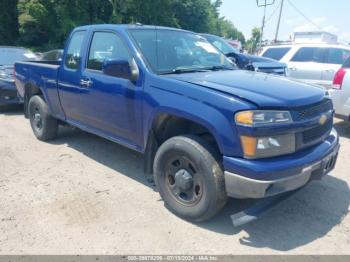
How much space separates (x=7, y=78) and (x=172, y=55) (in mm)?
5765

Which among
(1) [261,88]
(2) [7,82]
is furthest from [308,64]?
(2) [7,82]

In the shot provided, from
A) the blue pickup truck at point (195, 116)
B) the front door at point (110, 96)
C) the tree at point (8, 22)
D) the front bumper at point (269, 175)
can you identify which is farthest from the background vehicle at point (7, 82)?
the tree at point (8, 22)

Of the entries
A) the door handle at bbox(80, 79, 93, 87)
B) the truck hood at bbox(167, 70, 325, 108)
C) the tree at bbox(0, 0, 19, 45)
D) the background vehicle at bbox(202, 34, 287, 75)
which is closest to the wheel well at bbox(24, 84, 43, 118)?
the door handle at bbox(80, 79, 93, 87)

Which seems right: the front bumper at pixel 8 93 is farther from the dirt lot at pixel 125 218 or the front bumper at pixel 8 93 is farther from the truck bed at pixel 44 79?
the dirt lot at pixel 125 218

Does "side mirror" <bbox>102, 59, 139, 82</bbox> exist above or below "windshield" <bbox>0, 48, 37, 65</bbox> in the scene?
above

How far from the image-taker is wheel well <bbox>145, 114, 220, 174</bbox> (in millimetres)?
3720

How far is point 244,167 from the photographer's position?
9.87 ft

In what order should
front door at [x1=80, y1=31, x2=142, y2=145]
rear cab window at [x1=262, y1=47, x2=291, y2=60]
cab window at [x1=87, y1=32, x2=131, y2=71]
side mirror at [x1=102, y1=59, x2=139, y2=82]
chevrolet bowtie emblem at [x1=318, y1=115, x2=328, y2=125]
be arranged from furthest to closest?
rear cab window at [x1=262, y1=47, x2=291, y2=60], cab window at [x1=87, y1=32, x2=131, y2=71], front door at [x1=80, y1=31, x2=142, y2=145], side mirror at [x1=102, y1=59, x2=139, y2=82], chevrolet bowtie emblem at [x1=318, y1=115, x2=328, y2=125]

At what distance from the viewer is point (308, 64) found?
29.8ft

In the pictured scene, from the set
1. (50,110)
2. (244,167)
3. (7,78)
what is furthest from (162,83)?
(7,78)

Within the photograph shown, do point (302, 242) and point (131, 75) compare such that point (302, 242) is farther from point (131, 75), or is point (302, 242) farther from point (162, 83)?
point (131, 75)

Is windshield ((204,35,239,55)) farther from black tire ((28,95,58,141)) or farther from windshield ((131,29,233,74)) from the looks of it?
black tire ((28,95,58,141))

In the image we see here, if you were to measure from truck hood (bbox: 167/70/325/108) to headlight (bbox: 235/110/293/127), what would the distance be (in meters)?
0.06

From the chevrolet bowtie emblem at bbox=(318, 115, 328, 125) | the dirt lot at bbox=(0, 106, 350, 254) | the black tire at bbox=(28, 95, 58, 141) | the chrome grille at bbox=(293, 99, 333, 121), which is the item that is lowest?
the dirt lot at bbox=(0, 106, 350, 254)
